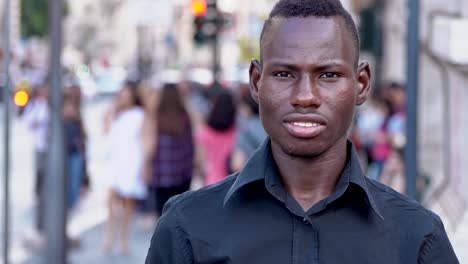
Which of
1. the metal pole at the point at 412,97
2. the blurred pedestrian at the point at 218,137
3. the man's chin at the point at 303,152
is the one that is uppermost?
the man's chin at the point at 303,152

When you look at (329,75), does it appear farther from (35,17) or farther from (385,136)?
(35,17)

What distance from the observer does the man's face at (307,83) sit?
2646mm

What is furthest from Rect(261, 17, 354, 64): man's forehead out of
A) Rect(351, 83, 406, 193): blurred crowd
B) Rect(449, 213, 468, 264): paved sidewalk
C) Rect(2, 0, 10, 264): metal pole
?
Rect(351, 83, 406, 193): blurred crowd

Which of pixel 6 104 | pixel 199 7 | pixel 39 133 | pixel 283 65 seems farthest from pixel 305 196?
pixel 199 7

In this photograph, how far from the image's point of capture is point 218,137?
12.5 metres

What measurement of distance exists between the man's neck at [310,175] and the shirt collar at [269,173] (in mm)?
27

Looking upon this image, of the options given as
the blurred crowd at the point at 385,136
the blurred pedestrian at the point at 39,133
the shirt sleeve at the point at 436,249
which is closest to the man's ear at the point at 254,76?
the shirt sleeve at the point at 436,249

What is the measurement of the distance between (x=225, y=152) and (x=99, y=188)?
915 centimetres

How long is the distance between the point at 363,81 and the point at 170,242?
0.54 metres

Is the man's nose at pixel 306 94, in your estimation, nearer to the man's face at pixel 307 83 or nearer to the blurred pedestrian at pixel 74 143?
the man's face at pixel 307 83

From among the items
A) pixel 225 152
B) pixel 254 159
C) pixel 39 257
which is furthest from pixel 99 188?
pixel 254 159

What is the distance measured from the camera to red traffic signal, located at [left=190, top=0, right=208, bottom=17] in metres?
27.5

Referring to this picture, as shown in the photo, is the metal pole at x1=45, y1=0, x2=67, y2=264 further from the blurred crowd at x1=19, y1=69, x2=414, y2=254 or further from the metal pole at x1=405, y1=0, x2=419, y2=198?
the metal pole at x1=405, y1=0, x2=419, y2=198

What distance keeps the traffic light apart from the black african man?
24.8 meters
